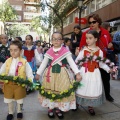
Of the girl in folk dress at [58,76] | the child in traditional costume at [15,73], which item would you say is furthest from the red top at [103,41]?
the child in traditional costume at [15,73]

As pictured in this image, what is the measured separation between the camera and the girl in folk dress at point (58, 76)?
3.58 m

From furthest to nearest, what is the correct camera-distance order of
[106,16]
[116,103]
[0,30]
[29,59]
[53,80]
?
1. [0,30]
2. [106,16]
3. [29,59]
4. [116,103]
5. [53,80]

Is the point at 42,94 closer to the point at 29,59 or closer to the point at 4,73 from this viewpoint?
the point at 4,73

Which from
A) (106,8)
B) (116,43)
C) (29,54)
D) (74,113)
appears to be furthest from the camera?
(106,8)

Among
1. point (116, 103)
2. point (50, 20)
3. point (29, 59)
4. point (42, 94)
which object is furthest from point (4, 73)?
point (50, 20)

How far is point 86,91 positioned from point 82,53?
70 cm

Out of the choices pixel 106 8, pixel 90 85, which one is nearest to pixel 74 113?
pixel 90 85

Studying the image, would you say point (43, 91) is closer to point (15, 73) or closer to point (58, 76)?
point (58, 76)

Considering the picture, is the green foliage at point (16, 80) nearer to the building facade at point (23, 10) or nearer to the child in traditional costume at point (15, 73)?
the child in traditional costume at point (15, 73)

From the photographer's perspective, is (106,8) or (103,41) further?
(106,8)

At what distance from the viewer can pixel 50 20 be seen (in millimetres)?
24688

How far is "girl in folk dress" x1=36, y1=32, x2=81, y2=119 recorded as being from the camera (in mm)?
3578

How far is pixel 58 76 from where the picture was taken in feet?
11.7

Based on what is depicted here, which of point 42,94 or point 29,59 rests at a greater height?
point 29,59
